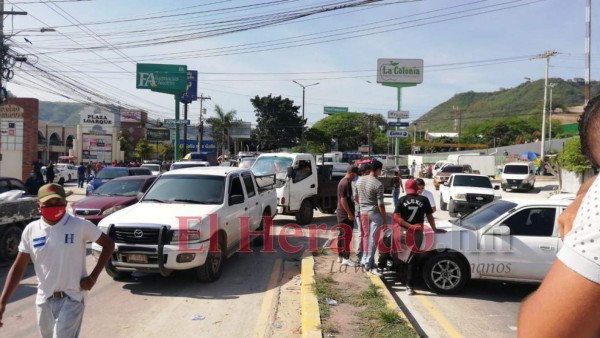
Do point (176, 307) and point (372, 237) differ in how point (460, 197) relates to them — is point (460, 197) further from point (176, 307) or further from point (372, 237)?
point (176, 307)

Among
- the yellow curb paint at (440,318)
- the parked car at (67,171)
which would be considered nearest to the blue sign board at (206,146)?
the parked car at (67,171)

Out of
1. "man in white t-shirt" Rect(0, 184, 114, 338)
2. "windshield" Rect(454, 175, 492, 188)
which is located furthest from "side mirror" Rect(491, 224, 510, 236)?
"windshield" Rect(454, 175, 492, 188)

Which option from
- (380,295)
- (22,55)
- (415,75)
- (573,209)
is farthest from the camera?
(415,75)

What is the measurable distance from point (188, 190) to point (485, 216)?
17.2 ft

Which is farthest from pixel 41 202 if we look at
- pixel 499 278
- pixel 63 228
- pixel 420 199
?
pixel 499 278

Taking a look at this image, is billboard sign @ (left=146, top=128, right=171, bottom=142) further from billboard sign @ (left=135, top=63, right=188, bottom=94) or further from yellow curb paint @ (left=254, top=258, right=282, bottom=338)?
yellow curb paint @ (left=254, top=258, right=282, bottom=338)

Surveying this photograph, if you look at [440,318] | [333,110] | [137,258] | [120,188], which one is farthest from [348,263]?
[333,110]

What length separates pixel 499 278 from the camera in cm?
728

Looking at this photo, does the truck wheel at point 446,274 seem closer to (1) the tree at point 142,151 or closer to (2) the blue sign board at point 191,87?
(2) the blue sign board at point 191,87

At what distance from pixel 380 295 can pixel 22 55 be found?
18.1 m

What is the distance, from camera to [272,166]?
15031 mm

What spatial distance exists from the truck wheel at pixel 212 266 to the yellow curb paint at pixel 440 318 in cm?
324

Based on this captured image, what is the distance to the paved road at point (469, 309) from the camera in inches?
230

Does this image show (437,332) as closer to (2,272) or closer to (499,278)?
(499,278)
